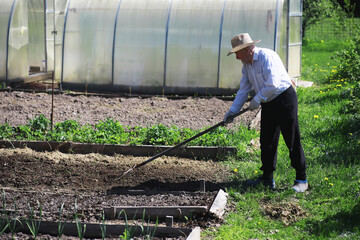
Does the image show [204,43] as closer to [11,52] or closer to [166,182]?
[11,52]

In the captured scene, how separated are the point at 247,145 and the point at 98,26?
6878 mm

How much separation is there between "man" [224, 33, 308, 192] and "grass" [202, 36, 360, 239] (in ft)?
0.72

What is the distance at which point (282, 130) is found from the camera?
5688mm

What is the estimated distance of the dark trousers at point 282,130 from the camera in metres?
5.60

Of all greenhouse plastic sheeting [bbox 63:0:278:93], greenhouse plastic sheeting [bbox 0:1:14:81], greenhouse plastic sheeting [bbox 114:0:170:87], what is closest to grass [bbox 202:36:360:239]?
greenhouse plastic sheeting [bbox 63:0:278:93]

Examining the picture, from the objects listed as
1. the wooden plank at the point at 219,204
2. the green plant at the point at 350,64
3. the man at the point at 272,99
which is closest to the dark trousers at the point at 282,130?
the man at the point at 272,99

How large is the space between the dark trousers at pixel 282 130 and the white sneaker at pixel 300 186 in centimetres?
5

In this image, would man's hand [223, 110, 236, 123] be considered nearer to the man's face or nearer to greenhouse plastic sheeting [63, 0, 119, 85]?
the man's face

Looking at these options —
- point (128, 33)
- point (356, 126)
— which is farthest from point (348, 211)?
point (128, 33)

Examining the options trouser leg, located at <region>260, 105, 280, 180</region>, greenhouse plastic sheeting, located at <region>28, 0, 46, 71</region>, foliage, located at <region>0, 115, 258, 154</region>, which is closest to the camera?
trouser leg, located at <region>260, 105, 280, 180</region>

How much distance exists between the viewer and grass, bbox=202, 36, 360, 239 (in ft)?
15.0

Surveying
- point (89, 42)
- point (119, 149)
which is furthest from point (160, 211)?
point (89, 42)

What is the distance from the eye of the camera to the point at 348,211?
15.8 ft

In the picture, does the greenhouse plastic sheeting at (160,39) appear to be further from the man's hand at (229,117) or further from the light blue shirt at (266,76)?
the light blue shirt at (266,76)
